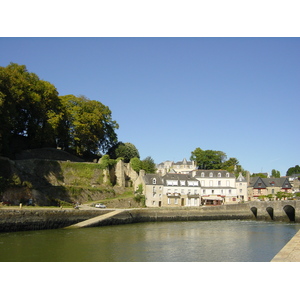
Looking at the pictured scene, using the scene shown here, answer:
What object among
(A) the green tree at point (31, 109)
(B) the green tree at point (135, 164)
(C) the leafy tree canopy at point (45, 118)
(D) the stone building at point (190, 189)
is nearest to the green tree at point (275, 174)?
(D) the stone building at point (190, 189)

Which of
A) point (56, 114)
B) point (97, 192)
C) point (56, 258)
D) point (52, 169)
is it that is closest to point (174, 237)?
point (56, 258)

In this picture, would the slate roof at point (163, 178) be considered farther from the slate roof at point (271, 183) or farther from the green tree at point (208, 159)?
the green tree at point (208, 159)

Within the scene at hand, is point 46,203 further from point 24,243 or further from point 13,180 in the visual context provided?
point 24,243

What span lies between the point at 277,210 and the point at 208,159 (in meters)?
30.0

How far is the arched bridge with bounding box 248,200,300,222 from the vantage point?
3806 centimetres

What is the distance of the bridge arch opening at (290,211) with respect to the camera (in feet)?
130

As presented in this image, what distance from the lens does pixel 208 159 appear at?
6900 cm

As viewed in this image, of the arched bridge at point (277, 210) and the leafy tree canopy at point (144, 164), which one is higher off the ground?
the leafy tree canopy at point (144, 164)

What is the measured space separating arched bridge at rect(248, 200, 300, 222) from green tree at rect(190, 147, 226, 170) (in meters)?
27.0

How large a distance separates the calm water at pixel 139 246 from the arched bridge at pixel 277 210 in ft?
40.1

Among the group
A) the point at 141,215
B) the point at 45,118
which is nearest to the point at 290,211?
the point at 141,215

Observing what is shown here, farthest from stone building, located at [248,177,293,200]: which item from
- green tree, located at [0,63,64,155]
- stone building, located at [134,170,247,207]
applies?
green tree, located at [0,63,64,155]

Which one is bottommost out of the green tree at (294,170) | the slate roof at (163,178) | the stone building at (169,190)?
the stone building at (169,190)

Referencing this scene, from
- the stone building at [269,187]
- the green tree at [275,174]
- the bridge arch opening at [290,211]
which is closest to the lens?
the bridge arch opening at [290,211]
